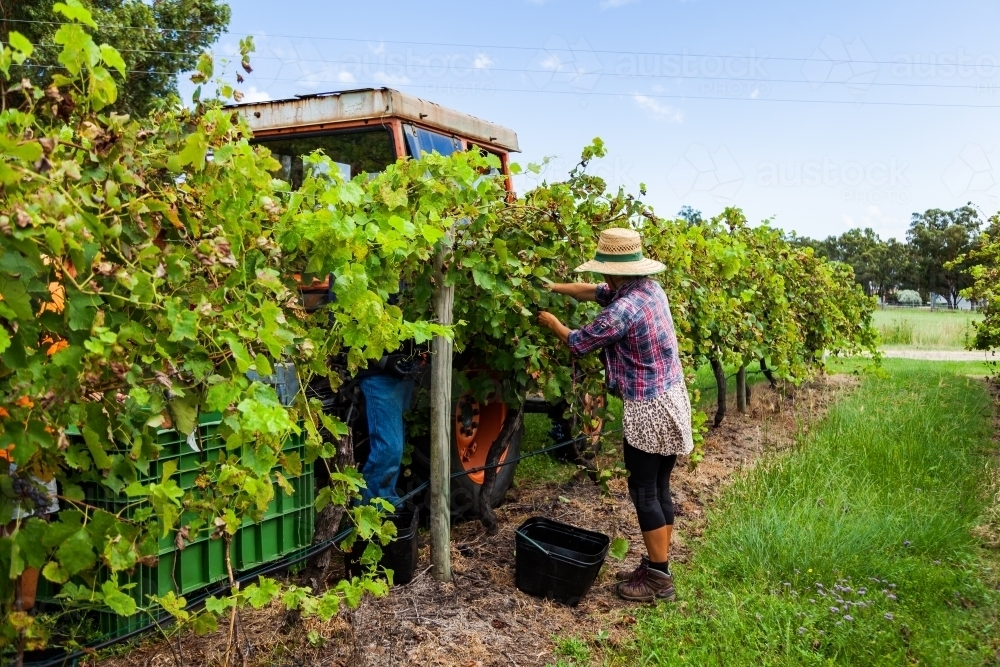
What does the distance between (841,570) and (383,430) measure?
242 centimetres

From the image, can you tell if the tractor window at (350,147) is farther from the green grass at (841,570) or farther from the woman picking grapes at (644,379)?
the green grass at (841,570)

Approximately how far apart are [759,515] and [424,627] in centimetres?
230

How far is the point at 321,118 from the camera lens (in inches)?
183

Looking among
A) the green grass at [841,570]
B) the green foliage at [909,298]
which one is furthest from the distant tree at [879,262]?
the green grass at [841,570]

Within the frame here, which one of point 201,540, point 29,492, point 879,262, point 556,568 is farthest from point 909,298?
point 29,492

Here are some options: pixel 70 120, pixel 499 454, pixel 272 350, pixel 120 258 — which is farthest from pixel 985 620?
pixel 70 120

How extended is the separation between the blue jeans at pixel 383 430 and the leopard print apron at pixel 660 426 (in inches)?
44.3

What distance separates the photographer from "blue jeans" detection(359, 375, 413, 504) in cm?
364

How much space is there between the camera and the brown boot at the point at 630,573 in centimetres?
369

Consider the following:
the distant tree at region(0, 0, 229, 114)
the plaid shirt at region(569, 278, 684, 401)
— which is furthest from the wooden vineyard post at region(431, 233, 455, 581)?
the distant tree at region(0, 0, 229, 114)

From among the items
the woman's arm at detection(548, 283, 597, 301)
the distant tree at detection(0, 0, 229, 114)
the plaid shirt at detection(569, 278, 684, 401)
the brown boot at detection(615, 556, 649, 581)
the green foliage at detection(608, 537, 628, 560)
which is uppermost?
the distant tree at detection(0, 0, 229, 114)

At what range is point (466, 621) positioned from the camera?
10.5 ft

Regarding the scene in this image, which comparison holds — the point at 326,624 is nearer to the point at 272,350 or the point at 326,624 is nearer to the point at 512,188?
the point at 272,350

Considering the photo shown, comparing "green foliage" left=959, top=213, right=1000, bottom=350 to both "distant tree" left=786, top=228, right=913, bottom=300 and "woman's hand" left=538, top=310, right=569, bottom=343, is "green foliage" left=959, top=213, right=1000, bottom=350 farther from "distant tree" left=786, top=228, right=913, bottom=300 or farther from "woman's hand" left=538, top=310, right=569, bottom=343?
"distant tree" left=786, top=228, right=913, bottom=300
